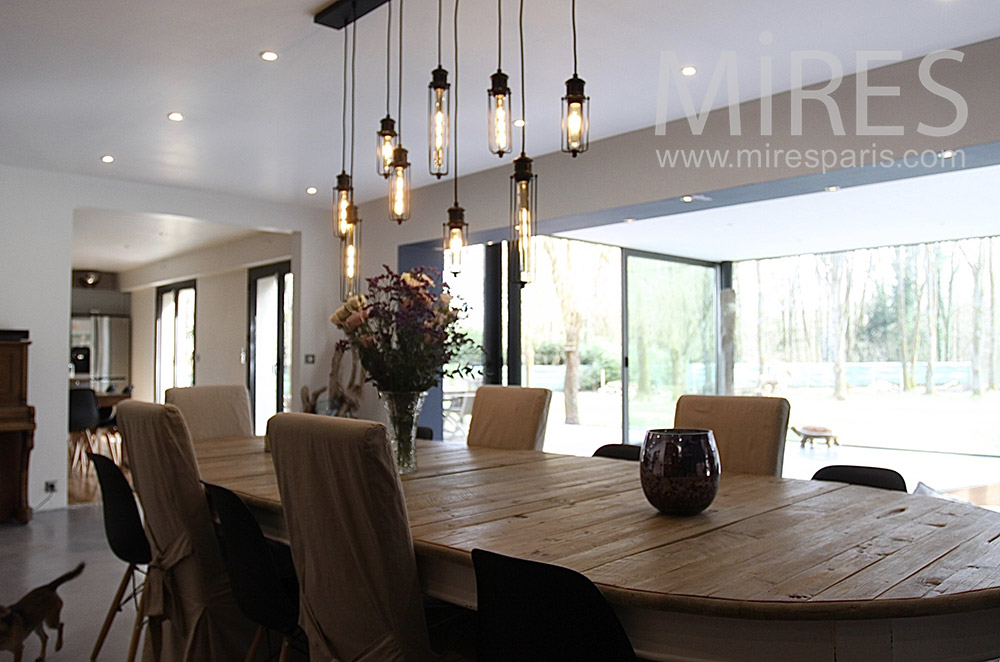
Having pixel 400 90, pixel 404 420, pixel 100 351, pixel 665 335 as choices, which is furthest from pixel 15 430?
pixel 100 351

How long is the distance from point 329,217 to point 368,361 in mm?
5118

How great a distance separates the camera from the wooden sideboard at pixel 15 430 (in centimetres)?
518

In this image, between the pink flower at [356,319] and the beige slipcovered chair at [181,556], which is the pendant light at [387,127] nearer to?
the pink flower at [356,319]

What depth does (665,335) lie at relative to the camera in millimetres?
8523

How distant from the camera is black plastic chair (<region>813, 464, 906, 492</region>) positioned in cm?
256

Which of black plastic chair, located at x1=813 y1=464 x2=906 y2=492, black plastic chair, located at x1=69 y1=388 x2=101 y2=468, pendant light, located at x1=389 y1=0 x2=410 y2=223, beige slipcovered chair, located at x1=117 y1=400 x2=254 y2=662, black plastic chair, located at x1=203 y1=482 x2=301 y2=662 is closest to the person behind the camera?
black plastic chair, located at x1=203 y1=482 x2=301 y2=662

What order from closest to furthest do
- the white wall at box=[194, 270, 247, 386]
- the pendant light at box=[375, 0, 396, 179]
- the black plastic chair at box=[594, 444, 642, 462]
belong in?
the pendant light at box=[375, 0, 396, 179]
the black plastic chair at box=[594, 444, 642, 462]
the white wall at box=[194, 270, 247, 386]

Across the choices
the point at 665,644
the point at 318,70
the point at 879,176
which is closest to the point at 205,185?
the point at 318,70

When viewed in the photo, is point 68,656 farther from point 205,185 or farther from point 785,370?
point 785,370

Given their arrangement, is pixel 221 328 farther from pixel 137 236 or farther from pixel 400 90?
pixel 400 90

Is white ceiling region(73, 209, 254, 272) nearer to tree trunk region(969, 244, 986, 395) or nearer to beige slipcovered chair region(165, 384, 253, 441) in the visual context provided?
beige slipcovered chair region(165, 384, 253, 441)

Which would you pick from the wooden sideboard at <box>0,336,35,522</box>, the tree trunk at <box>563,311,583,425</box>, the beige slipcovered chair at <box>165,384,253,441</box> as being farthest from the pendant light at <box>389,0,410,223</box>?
the tree trunk at <box>563,311,583,425</box>

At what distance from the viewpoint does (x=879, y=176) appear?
4285mm

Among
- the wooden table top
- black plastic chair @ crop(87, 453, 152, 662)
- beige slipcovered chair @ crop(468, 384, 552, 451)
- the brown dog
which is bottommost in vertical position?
the brown dog
